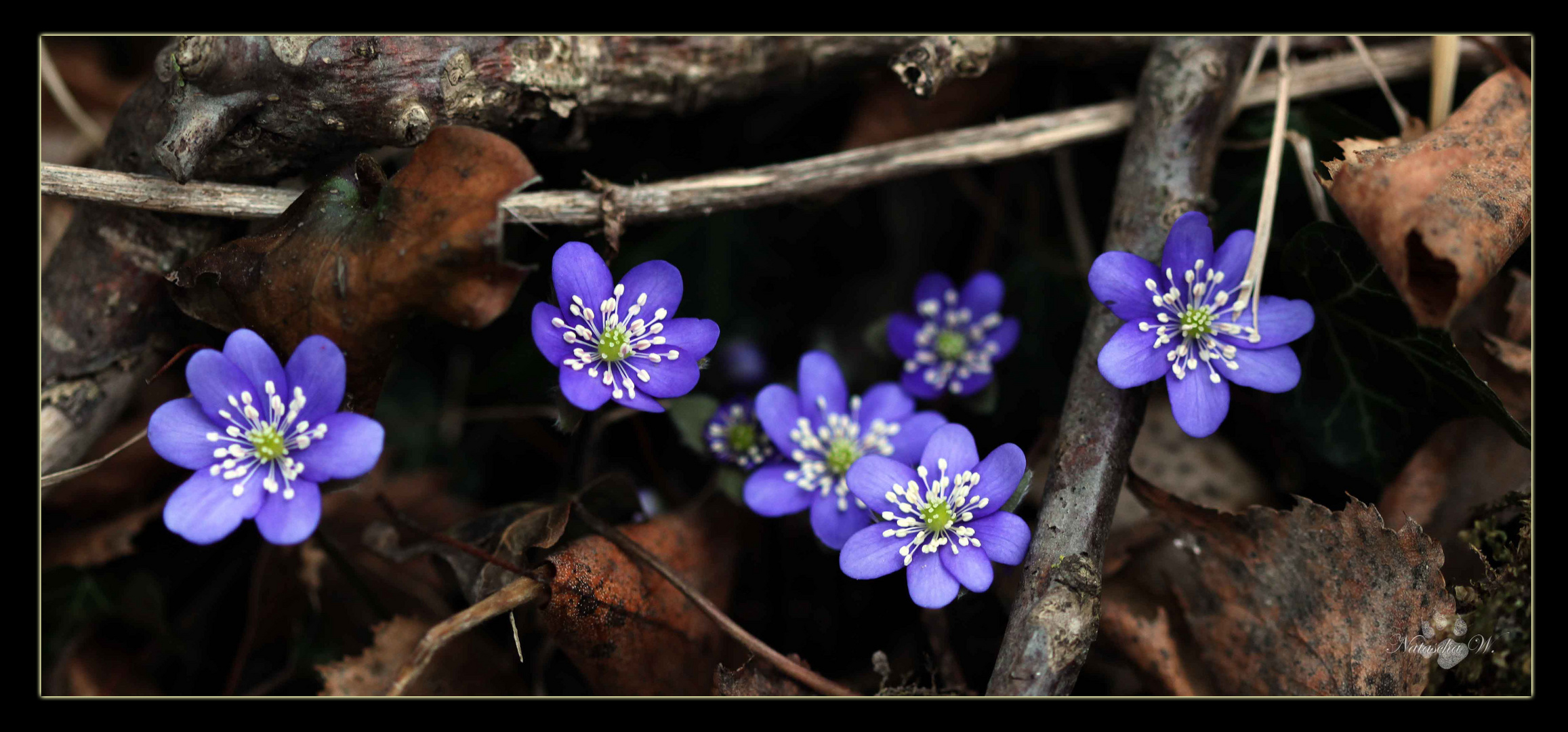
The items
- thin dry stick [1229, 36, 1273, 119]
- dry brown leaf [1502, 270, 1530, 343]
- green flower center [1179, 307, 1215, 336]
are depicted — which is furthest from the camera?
thin dry stick [1229, 36, 1273, 119]

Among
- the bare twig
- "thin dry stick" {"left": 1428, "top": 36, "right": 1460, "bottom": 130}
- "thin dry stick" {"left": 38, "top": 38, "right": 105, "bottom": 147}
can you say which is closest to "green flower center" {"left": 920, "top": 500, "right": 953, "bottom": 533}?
the bare twig

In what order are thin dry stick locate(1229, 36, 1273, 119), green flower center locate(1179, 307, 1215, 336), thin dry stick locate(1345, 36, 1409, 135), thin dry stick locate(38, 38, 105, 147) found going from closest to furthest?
green flower center locate(1179, 307, 1215, 336)
thin dry stick locate(1345, 36, 1409, 135)
thin dry stick locate(1229, 36, 1273, 119)
thin dry stick locate(38, 38, 105, 147)

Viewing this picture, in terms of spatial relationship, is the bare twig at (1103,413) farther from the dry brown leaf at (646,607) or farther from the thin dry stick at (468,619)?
the thin dry stick at (468,619)

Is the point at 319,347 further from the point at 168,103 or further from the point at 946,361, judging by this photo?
the point at 946,361

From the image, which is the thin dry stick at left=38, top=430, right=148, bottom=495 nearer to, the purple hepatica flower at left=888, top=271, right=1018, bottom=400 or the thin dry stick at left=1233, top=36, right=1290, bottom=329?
the purple hepatica flower at left=888, top=271, right=1018, bottom=400

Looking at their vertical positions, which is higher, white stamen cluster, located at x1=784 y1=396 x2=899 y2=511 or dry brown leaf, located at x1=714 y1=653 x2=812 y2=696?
white stamen cluster, located at x1=784 y1=396 x2=899 y2=511

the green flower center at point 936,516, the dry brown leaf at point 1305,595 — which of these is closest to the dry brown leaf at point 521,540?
the green flower center at point 936,516

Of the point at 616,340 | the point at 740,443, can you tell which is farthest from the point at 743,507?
the point at 616,340

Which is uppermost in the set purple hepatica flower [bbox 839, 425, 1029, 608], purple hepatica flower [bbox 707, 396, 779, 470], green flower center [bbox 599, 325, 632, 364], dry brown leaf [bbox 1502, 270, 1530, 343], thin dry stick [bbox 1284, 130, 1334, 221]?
thin dry stick [bbox 1284, 130, 1334, 221]

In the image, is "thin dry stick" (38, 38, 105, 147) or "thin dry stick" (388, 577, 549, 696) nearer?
"thin dry stick" (388, 577, 549, 696)
